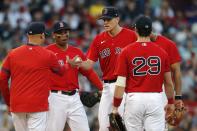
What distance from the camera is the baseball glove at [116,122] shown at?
10378 millimetres

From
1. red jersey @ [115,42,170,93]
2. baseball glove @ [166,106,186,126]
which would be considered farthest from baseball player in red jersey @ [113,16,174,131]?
baseball glove @ [166,106,186,126]

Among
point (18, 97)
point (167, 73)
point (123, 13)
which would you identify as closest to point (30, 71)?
point (18, 97)

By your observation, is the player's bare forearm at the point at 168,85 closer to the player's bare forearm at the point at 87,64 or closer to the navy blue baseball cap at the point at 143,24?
the navy blue baseball cap at the point at 143,24

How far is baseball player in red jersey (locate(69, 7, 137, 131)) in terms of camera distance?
11.6 metres

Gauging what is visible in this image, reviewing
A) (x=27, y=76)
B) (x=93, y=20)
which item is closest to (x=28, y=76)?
(x=27, y=76)

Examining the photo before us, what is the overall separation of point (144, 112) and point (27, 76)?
6.22 ft

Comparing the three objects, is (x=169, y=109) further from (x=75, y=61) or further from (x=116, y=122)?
(x=75, y=61)

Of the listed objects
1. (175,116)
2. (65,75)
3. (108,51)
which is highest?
(108,51)

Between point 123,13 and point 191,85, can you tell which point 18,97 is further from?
point 123,13

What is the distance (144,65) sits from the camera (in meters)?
10.1

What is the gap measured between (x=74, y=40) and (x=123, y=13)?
226 cm

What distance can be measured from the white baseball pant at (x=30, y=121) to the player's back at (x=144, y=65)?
1543 millimetres

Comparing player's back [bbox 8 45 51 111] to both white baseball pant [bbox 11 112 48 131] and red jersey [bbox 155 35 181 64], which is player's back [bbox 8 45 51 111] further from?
red jersey [bbox 155 35 181 64]

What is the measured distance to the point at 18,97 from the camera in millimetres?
10672
